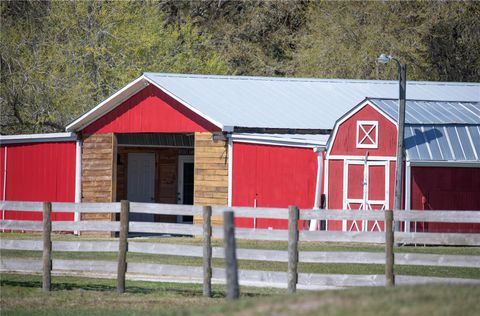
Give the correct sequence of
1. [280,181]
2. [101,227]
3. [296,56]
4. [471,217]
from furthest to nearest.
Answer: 1. [296,56]
2. [280,181]
3. [101,227]
4. [471,217]

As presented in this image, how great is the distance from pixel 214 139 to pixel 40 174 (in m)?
6.85

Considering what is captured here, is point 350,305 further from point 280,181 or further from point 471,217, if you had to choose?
point 280,181

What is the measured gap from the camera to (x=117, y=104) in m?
32.2

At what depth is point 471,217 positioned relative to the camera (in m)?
15.7

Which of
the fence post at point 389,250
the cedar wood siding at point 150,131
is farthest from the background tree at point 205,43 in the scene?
the fence post at point 389,250

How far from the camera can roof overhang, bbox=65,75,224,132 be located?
30.6 metres

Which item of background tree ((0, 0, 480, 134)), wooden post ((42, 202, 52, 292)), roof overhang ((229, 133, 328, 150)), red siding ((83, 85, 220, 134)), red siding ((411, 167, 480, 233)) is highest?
background tree ((0, 0, 480, 134))

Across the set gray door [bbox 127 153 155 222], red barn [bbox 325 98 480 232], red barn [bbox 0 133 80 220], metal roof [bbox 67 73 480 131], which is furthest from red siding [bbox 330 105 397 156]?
gray door [bbox 127 153 155 222]

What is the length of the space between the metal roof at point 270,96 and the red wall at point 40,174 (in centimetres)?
126

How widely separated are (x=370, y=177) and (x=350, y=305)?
65.0 feet

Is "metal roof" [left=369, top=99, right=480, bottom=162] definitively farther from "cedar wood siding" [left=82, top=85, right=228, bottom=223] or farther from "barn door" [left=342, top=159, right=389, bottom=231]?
"cedar wood siding" [left=82, top=85, right=228, bottom=223]

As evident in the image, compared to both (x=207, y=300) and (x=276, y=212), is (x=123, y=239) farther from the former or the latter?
(x=276, y=212)

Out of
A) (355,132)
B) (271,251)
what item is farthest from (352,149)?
(271,251)

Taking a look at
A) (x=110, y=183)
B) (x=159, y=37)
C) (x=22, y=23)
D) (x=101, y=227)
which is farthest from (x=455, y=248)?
(x=22, y=23)
